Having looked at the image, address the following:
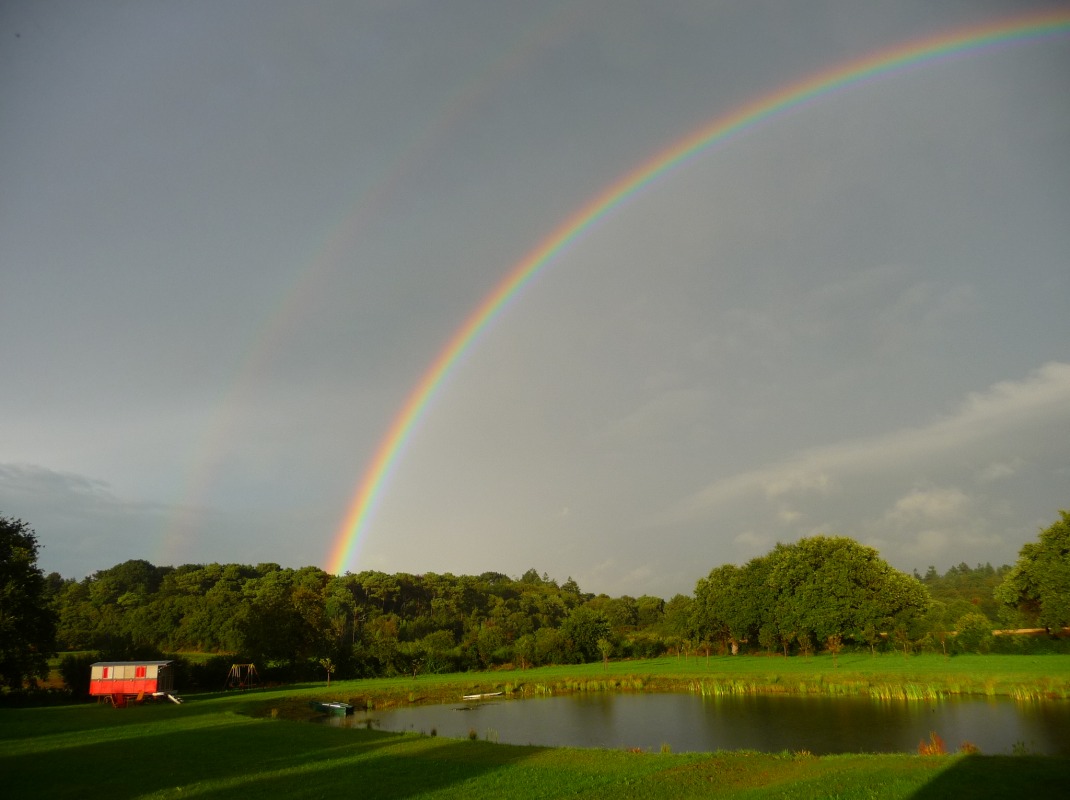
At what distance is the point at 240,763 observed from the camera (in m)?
23.2

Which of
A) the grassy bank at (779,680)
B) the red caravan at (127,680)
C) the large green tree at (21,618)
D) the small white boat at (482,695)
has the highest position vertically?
the large green tree at (21,618)

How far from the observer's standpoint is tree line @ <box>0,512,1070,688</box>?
58.4 meters

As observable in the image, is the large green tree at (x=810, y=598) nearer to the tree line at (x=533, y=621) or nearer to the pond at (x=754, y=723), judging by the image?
the tree line at (x=533, y=621)

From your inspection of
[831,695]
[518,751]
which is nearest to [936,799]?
[518,751]

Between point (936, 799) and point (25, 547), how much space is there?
62.6m

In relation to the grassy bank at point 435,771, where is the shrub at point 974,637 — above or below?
below

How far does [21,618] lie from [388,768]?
41134 mm

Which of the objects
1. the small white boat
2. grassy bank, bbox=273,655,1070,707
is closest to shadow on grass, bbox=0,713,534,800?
grassy bank, bbox=273,655,1070,707

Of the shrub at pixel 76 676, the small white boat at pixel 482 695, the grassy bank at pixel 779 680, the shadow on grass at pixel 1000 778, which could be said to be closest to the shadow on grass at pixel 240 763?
the shadow on grass at pixel 1000 778

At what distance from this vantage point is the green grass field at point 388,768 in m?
17.2

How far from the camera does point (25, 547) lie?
5319cm

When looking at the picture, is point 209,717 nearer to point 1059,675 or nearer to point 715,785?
point 715,785

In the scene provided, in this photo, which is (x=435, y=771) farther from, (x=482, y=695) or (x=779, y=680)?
(x=482, y=695)

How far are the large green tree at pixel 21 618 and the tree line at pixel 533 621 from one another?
89 mm
